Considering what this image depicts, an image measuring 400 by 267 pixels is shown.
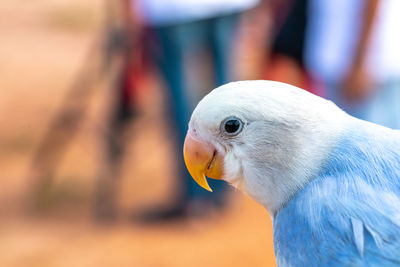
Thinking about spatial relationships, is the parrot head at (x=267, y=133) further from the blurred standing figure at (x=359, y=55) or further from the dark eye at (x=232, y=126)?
the blurred standing figure at (x=359, y=55)

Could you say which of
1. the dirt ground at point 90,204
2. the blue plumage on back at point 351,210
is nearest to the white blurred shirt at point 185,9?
the dirt ground at point 90,204

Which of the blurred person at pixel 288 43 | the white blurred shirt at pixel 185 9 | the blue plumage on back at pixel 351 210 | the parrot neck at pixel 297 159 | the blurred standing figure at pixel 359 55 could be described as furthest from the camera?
the white blurred shirt at pixel 185 9

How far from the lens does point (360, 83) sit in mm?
3049

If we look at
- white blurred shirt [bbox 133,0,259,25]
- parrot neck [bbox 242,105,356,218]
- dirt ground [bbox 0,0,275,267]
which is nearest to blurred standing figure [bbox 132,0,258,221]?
white blurred shirt [bbox 133,0,259,25]

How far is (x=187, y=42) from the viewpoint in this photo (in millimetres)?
3502

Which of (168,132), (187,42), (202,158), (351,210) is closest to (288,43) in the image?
(187,42)

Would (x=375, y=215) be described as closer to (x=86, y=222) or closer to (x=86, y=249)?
(x=86, y=249)

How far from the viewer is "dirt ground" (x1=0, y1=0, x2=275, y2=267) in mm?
3480

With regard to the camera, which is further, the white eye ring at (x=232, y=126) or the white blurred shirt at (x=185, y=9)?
the white blurred shirt at (x=185, y=9)

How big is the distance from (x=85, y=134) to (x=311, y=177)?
379 cm

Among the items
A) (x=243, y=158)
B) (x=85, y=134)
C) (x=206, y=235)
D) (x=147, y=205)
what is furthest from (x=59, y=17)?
(x=243, y=158)

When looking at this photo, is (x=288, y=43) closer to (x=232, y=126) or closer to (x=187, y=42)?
(x=187, y=42)

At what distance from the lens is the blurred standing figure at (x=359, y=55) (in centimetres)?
298

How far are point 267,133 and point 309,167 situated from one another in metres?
0.13
